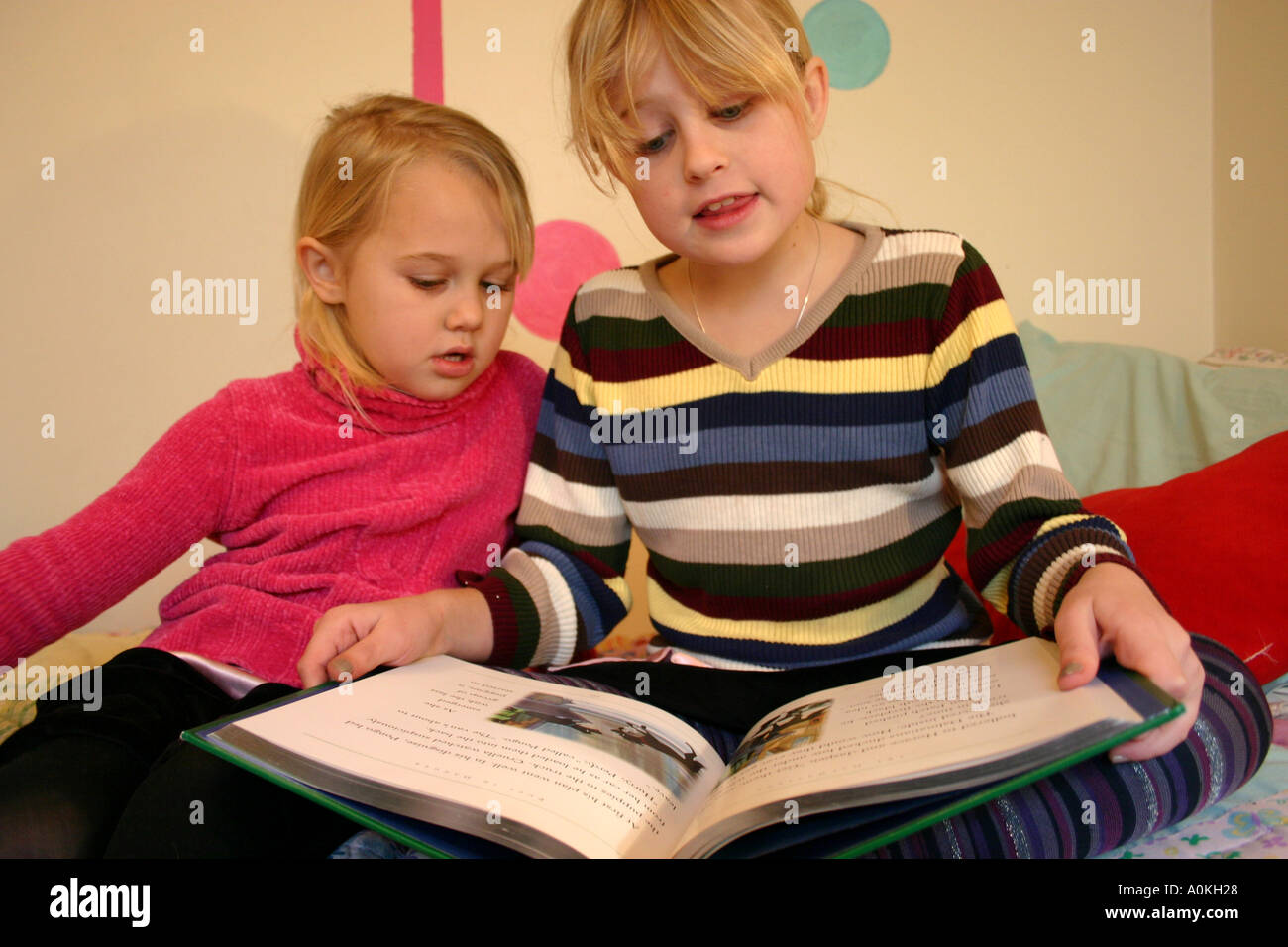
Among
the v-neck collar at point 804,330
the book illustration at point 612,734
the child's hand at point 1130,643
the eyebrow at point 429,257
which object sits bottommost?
the book illustration at point 612,734

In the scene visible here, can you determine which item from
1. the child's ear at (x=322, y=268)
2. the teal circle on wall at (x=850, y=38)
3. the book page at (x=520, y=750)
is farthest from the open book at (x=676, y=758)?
the teal circle on wall at (x=850, y=38)

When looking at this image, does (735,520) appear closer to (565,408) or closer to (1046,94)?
(565,408)

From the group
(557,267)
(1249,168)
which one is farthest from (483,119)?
(1249,168)

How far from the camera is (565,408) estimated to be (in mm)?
992

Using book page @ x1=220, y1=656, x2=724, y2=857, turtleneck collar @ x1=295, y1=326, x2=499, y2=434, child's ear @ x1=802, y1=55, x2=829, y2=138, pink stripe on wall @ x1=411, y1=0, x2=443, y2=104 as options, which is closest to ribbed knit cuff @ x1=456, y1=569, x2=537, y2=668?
book page @ x1=220, y1=656, x2=724, y2=857

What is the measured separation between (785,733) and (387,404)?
58cm

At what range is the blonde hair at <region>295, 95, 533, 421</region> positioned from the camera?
39.1 inches

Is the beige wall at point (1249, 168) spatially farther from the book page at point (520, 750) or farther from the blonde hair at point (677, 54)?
the book page at point (520, 750)

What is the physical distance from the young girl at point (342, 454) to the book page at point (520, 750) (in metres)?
0.25

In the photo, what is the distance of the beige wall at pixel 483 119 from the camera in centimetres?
146

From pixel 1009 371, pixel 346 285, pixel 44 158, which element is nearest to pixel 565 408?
pixel 346 285

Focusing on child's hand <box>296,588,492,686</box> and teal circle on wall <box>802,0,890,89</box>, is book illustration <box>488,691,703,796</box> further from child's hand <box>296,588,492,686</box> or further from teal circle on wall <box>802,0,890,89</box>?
teal circle on wall <box>802,0,890,89</box>

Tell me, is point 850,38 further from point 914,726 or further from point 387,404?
point 914,726
